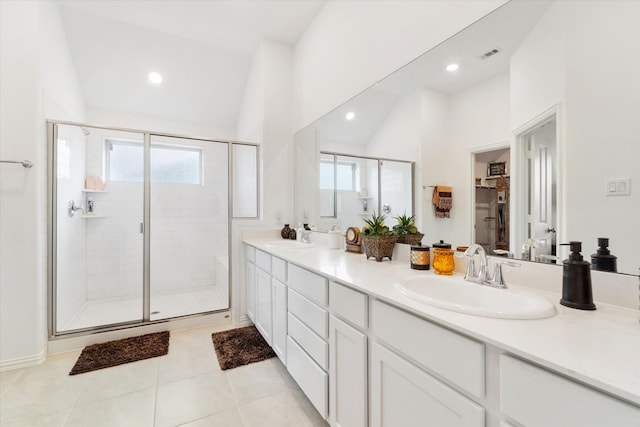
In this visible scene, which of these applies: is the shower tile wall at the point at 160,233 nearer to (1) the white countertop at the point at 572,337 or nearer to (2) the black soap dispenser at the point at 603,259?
(1) the white countertop at the point at 572,337

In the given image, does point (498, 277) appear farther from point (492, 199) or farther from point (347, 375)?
point (347, 375)

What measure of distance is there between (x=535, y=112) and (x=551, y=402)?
39.9 inches

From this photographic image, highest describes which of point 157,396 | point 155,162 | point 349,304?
point 155,162

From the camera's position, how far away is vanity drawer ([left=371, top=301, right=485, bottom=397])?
2.36 ft

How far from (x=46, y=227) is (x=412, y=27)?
3087 mm

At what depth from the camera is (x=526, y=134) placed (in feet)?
3.65

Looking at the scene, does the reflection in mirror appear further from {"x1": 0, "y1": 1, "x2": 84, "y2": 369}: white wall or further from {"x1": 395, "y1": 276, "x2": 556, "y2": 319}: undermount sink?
{"x1": 0, "y1": 1, "x2": 84, "y2": 369}: white wall

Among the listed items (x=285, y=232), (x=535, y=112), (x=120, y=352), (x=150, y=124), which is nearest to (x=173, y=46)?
(x=150, y=124)

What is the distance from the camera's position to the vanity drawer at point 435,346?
719mm

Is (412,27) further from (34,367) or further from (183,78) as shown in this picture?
(34,367)

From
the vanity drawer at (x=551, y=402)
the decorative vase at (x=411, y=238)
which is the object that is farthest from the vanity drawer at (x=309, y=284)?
the vanity drawer at (x=551, y=402)

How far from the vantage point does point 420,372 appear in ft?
2.85

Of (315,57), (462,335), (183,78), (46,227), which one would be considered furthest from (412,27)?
(46,227)

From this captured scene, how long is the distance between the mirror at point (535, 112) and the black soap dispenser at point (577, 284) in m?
0.12
